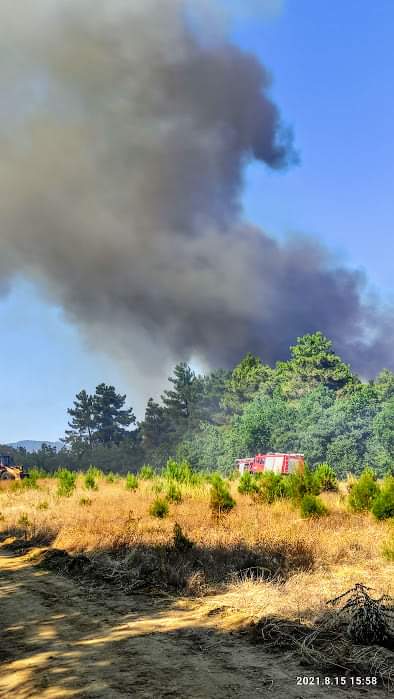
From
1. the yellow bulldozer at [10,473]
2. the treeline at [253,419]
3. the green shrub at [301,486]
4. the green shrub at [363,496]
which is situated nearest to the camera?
the green shrub at [363,496]

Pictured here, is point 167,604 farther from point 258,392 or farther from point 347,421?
point 258,392

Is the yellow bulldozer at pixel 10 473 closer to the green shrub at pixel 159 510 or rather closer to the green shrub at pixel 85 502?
the green shrub at pixel 85 502

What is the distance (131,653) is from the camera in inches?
209

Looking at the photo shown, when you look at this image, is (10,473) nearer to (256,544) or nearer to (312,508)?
(312,508)

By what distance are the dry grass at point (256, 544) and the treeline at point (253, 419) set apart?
31.3 meters

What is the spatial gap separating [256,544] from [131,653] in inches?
200

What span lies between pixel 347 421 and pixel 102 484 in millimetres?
24853

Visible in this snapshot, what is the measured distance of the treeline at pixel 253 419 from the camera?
47.3 m

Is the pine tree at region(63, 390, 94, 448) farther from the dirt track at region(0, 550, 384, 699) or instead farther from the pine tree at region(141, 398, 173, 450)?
the dirt track at region(0, 550, 384, 699)

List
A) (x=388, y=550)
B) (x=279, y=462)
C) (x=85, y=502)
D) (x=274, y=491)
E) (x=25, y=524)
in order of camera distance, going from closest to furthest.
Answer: (x=388, y=550) → (x=25, y=524) → (x=274, y=491) → (x=85, y=502) → (x=279, y=462)

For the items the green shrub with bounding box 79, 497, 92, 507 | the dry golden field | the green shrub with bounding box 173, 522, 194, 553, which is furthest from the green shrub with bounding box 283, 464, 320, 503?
the green shrub with bounding box 173, 522, 194, 553

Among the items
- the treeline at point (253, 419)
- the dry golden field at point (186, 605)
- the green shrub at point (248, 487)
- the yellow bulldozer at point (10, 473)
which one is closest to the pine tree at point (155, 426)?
the treeline at point (253, 419)

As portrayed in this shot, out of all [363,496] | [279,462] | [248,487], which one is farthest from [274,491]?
[279,462]

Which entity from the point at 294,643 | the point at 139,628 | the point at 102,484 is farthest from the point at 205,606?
the point at 102,484
